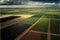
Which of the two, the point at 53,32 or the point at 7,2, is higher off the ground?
the point at 7,2

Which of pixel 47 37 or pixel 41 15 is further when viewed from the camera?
pixel 41 15

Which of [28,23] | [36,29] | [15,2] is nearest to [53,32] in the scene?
[36,29]

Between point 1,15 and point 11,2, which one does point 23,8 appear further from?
point 1,15

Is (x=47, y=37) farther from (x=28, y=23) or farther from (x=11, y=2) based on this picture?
(x=11, y=2)

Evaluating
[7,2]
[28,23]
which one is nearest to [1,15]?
[7,2]

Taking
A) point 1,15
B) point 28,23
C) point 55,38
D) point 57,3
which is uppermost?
point 57,3

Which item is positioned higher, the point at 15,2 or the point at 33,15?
the point at 15,2
